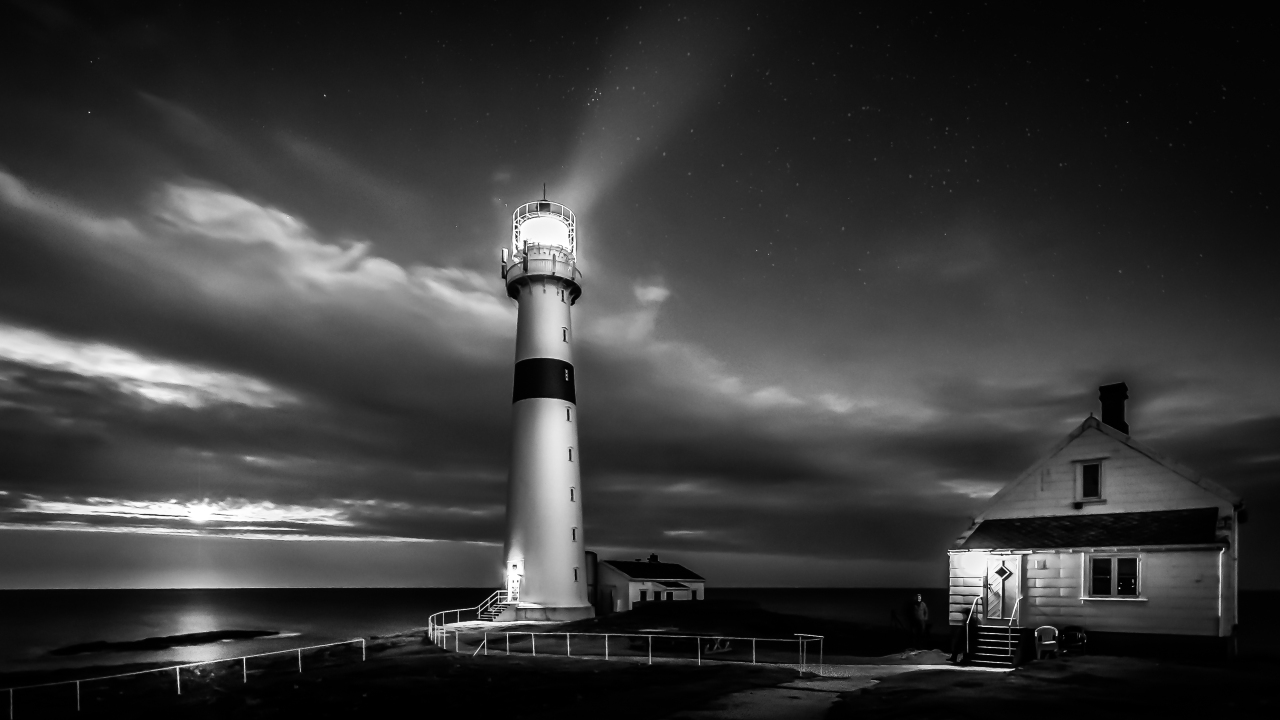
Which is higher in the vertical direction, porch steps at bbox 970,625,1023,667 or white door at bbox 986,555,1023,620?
white door at bbox 986,555,1023,620

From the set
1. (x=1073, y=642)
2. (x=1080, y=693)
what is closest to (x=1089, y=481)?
(x=1073, y=642)

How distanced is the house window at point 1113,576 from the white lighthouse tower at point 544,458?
21746 millimetres

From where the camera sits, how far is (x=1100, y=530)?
23.9 metres

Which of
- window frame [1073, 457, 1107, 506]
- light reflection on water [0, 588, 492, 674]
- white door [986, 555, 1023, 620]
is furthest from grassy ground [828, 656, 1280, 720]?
light reflection on water [0, 588, 492, 674]

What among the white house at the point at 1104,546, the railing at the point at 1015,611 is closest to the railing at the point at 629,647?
the railing at the point at 1015,611

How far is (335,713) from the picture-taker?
21016mm

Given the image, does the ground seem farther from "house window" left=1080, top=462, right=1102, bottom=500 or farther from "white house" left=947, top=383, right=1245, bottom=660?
"house window" left=1080, top=462, right=1102, bottom=500

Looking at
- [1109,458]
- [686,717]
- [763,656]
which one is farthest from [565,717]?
[1109,458]

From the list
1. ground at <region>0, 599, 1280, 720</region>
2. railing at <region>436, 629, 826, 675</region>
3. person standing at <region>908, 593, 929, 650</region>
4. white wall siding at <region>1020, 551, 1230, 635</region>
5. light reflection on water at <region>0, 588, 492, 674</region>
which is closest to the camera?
ground at <region>0, 599, 1280, 720</region>

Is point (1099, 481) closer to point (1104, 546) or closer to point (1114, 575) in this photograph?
point (1104, 546)

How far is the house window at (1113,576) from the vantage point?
23066 mm

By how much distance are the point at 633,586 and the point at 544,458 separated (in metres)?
11.5

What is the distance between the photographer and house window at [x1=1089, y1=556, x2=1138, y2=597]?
23.1 metres

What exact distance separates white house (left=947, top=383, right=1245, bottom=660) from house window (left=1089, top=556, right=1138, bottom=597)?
0.09ft
